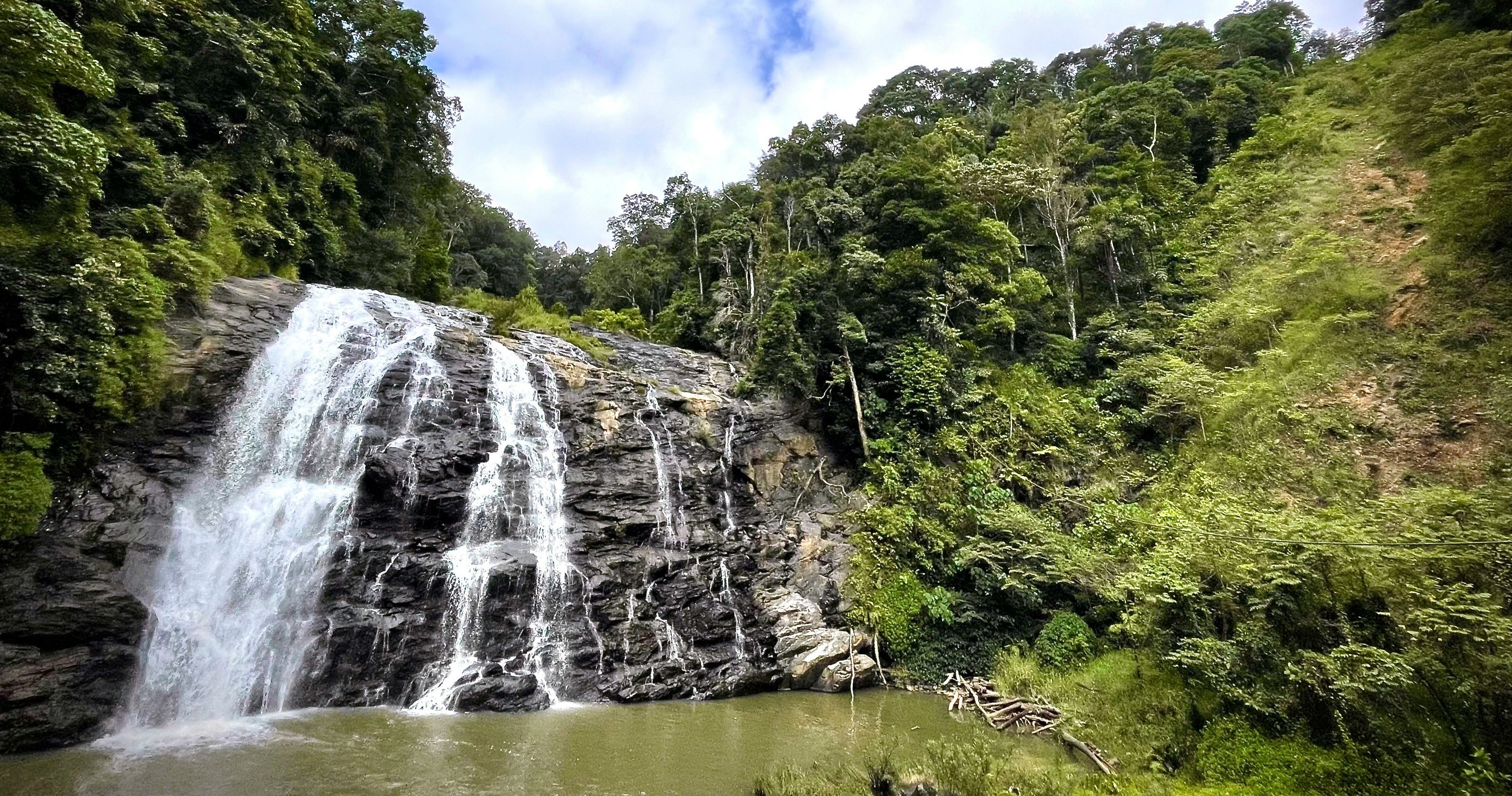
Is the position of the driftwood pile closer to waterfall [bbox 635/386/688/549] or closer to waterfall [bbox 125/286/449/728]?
waterfall [bbox 635/386/688/549]

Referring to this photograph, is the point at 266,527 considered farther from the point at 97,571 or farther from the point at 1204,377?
the point at 1204,377

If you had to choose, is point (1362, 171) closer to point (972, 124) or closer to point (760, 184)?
point (972, 124)

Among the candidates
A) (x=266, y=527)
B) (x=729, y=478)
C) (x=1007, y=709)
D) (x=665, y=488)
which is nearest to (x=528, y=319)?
(x=665, y=488)

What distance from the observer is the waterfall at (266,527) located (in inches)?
339

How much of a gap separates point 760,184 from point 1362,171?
23228 mm

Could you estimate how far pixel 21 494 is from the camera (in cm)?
807

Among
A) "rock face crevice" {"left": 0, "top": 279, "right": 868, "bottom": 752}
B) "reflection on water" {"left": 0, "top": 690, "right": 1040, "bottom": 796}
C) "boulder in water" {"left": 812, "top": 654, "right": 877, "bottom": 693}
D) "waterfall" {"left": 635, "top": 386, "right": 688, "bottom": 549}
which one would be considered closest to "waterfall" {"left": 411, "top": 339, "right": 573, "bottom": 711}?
"rock face crevice" {"left": 0, "top": 279, "right": 868, "bottom": 752}

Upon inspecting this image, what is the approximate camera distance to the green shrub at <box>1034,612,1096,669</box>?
38.2ft

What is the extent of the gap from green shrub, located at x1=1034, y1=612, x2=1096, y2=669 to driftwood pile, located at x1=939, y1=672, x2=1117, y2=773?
1.26 metres

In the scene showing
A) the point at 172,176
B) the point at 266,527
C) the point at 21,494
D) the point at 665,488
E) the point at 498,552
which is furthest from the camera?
the point at 665,488

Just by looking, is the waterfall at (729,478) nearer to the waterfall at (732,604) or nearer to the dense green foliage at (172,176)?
the waterfall at (732,604)

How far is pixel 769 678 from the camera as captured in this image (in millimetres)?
11547

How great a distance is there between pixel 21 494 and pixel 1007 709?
1406 cm

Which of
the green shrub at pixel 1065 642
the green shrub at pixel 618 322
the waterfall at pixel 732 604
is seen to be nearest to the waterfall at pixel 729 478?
the waterfall at pixel 732 604
